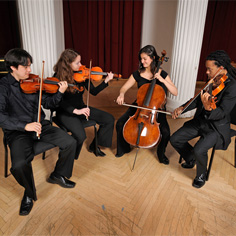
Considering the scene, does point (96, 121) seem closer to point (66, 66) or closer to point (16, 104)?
point (66, 66)

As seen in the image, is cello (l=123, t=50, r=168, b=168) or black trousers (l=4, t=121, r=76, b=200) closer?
black trousers (l=4, t=121, r=76, b=200)

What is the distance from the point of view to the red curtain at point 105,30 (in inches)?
142

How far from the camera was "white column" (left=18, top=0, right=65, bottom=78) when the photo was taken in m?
2.46

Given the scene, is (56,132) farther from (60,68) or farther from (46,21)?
(46,21)

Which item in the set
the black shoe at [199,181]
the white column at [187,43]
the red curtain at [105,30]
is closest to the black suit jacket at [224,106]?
the black shoe at [199,181]

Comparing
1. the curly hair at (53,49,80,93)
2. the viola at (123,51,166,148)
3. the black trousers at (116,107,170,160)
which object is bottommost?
the black trousers at (116,107,170,160)

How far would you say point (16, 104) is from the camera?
5.09ft

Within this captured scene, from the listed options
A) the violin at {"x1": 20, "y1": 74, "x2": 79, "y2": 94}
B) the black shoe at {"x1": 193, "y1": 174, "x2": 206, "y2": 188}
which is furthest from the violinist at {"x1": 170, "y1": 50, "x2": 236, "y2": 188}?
the violin at {"x1": 20, "y1": 74, "x2": 79, "y2": 94}

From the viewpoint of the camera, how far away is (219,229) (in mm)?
1330

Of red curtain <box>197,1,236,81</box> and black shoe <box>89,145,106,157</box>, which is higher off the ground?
red curtain <box>197,1,236,81</box>

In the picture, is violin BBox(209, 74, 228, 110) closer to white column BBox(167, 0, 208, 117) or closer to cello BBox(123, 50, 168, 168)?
cello BBox(123, 50, 168, 168)

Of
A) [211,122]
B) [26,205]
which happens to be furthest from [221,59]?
[26,205]

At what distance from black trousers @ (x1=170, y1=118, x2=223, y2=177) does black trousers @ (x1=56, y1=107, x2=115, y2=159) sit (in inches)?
25.3

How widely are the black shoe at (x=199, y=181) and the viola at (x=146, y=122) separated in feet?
1.61
